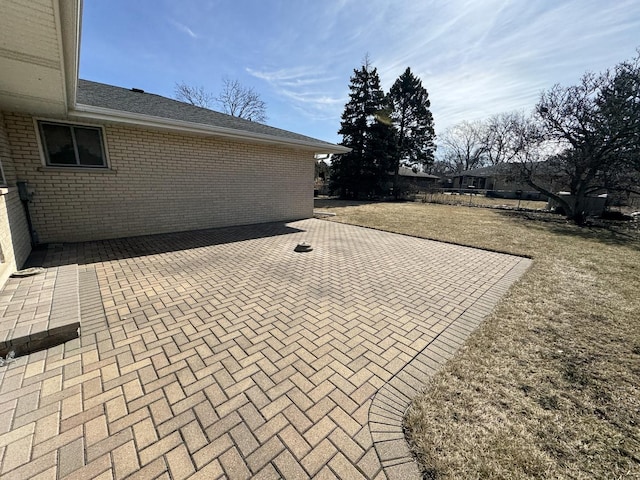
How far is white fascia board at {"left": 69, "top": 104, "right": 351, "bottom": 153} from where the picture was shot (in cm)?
509

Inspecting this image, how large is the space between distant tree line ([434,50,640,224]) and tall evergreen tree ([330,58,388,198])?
32.6 feet

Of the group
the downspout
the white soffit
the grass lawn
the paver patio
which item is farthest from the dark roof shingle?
the grass lawn

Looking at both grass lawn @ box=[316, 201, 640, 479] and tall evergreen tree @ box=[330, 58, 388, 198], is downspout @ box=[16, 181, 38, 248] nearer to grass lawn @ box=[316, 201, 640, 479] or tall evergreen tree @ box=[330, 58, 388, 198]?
grass lawn @ box=[316, 201, 640, 479]

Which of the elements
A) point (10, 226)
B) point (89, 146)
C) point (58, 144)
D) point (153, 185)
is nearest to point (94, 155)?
point (89, 146)

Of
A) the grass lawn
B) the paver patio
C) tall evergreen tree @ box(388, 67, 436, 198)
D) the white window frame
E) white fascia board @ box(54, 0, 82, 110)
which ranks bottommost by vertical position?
the grass lawn

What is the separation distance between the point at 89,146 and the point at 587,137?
2160 centimetres

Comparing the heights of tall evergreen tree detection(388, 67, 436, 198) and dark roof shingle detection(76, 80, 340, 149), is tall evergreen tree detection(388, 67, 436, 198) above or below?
above

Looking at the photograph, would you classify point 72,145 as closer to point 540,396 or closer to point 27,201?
point 27,201

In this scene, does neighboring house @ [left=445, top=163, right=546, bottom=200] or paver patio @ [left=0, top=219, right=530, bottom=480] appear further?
neighboring house @ [left=445, top=163, right=546, bottom=200]

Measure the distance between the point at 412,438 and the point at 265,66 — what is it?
16092mm

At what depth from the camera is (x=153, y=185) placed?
668 cm

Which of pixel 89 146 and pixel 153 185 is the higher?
pixel 89 146

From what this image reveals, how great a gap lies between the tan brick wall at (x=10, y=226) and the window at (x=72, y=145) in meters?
0.59

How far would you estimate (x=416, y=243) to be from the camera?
7.27m
